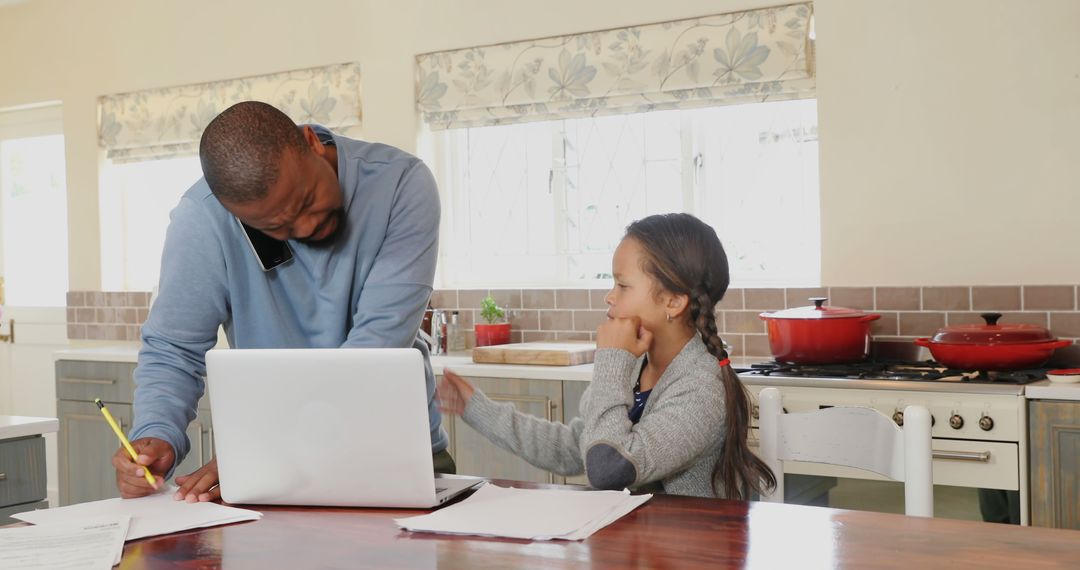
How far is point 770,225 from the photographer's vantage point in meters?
3.65

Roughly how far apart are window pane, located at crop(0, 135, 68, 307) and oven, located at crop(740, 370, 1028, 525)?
13.3 feet

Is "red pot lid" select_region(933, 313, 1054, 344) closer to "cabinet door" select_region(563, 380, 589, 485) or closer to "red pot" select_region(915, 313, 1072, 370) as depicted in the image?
"red pot" select_region(915, 313, 1072, 370)

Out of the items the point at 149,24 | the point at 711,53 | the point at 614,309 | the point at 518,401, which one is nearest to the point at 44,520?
the point at 614,309

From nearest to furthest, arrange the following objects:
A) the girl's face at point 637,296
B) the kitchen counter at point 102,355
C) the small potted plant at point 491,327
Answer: the girl's face at point 637,296
the small potted plant at point 491,327
the kitchen counter at point 102,355

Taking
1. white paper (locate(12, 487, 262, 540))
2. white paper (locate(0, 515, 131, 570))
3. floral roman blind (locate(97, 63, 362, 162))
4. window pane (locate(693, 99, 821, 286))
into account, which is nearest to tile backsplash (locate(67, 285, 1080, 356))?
window pane (locate(693, 99, 821, 286))

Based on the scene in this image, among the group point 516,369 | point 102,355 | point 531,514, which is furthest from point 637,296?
point 102,355

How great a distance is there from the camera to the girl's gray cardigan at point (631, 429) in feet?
5.32

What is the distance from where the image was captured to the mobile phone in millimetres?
1758

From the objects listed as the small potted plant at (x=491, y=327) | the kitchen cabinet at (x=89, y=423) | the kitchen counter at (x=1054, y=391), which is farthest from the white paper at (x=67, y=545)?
the kitchen cabinet at (x=89, y=423)

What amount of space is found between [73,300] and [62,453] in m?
0.96

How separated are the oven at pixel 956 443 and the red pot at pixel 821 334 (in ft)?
0.77

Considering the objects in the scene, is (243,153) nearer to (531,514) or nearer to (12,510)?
(531,514)

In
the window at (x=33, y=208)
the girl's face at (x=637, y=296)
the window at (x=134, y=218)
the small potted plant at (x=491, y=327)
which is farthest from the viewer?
the window at (x=33, y=208)

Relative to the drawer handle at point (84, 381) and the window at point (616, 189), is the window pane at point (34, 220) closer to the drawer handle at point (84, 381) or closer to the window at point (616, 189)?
the drawer handle at point (84, 381)
